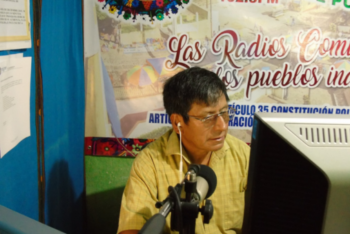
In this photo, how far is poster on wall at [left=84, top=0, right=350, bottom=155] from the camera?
1.81m

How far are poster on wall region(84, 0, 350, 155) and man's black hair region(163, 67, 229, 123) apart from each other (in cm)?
56

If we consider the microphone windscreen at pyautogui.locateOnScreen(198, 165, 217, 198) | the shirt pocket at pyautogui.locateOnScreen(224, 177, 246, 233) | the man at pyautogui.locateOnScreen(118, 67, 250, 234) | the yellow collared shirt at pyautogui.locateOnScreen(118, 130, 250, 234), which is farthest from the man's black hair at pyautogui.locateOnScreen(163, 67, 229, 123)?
the microphone windscreen at pyautogui.locateOnScreen(198, 165, 217, 198)

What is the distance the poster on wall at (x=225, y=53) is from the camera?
1.81 m

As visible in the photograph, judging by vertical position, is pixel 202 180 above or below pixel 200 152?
above

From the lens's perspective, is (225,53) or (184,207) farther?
(225,53)

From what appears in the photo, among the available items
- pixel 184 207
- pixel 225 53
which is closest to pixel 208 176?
pixel 184 207

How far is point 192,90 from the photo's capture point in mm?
1298

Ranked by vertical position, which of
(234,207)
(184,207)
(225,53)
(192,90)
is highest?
(225,53)

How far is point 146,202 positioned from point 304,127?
81 cm

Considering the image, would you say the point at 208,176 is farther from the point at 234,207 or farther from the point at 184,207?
the point at 234,207

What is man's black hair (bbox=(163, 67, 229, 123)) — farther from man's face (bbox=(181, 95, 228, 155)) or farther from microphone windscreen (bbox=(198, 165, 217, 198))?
microphone windscreen (bbox=(198, 165, 217, 198))

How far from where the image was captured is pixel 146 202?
118 centimetres

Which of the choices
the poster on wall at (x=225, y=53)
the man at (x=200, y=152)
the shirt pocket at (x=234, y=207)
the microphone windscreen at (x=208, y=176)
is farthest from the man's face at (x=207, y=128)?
the poster on wall at (x=225, y=53)

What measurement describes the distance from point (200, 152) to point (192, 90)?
29cm
